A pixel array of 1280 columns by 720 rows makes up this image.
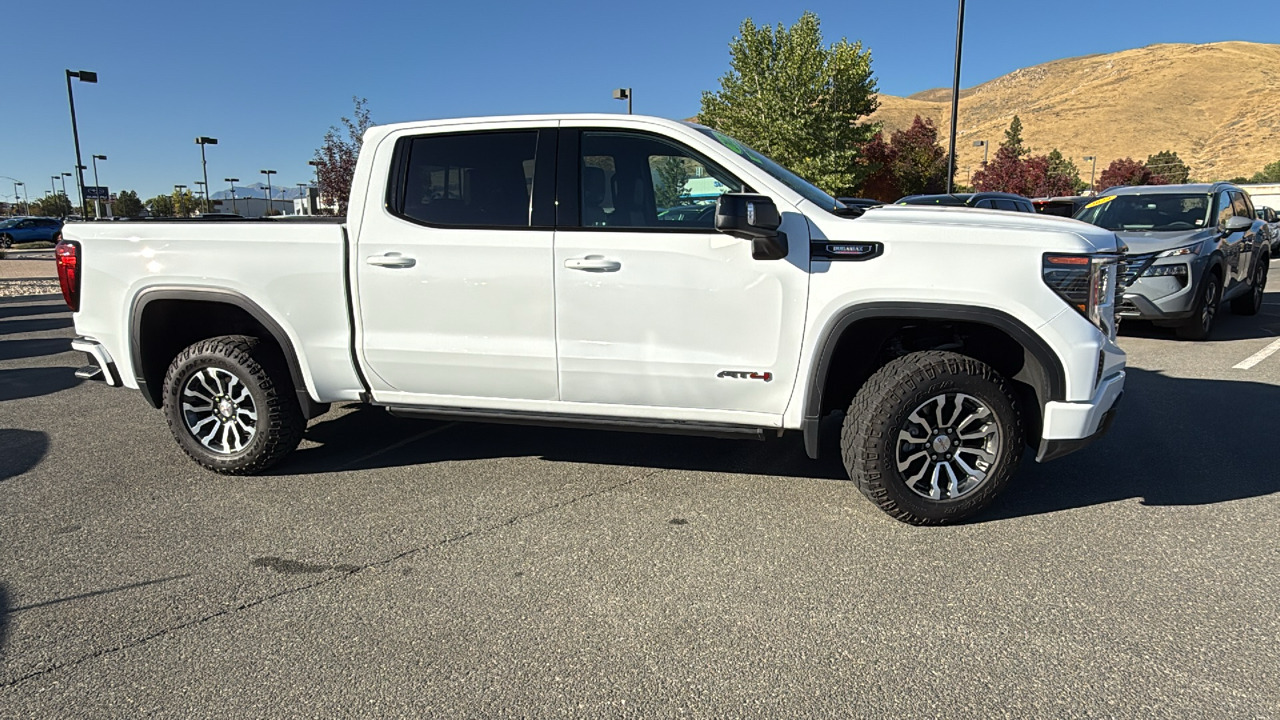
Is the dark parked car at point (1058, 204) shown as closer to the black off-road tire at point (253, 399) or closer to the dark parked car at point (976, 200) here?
the dark parked car at point (976, 200)

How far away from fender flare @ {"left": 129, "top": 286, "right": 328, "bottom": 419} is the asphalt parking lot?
0.52m

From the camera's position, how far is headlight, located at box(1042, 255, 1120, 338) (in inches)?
136

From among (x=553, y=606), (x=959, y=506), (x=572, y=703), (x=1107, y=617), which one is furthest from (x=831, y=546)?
(x=572, y=703)

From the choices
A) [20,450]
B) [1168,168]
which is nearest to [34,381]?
[20,450]

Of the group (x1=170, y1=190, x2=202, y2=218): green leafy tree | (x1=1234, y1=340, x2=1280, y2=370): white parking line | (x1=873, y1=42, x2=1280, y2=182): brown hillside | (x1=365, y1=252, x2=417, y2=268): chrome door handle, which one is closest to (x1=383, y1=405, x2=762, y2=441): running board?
(x1=365, y1=252, x2=417, y2=268): chrome door handle

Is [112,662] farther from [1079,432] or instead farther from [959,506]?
[1079,432]

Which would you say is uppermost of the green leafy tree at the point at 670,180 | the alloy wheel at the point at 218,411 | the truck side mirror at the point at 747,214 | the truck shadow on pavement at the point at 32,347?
the green leafy tree at the point at 670,180

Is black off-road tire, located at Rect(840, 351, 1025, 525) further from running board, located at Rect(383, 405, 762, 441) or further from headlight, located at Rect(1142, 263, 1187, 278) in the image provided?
headlight, located at Rect(1142, 263, 1187, 278)

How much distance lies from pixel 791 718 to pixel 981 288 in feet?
6.82

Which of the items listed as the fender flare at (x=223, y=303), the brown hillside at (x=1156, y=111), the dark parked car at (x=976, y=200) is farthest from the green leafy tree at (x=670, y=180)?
the brown hillside at (x=1156, y=111)

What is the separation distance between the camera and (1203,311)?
833 cm

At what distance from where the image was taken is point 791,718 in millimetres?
2396

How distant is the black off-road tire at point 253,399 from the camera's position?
4.39 metres

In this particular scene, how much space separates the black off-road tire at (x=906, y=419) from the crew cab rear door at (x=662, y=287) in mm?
412
